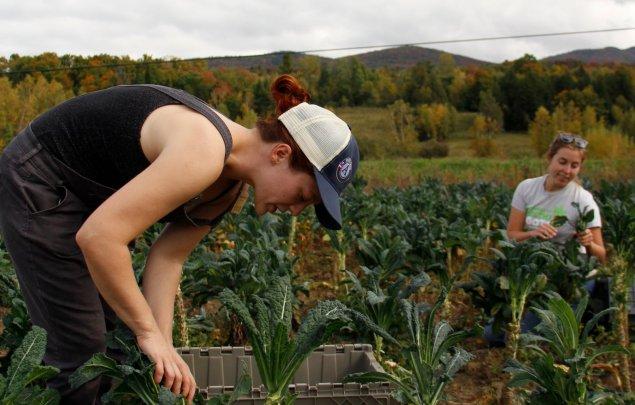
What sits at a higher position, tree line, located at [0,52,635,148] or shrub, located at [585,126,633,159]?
tree line, located at [0,52,635,148]

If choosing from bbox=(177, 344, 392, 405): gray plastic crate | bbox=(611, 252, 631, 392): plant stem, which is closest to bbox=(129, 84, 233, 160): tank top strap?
bbox=(177, 344, 392, 405): gray plastic crate

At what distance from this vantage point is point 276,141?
254cm

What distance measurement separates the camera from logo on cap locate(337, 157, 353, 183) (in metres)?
2.54

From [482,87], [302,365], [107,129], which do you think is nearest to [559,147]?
[302,365]

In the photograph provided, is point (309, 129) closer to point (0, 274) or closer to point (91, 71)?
point (0, 274)

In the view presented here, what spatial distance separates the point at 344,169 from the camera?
2.57m

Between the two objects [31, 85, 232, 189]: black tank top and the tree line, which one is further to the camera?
the tree line

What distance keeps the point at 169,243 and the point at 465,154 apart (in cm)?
5662

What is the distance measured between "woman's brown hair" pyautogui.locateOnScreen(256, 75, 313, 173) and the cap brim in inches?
2.5

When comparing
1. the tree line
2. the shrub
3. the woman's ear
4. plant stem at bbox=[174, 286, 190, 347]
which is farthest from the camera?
the tree line

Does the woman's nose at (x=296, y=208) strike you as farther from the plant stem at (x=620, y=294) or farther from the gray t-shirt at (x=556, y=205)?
the gray t-shirt at (x=556, y=205)

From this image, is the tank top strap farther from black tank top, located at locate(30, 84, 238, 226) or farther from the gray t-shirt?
the gray t-shirt

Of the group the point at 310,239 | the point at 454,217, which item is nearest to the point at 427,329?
the point at 310,239

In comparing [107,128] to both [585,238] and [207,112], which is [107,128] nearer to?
[207,112]
